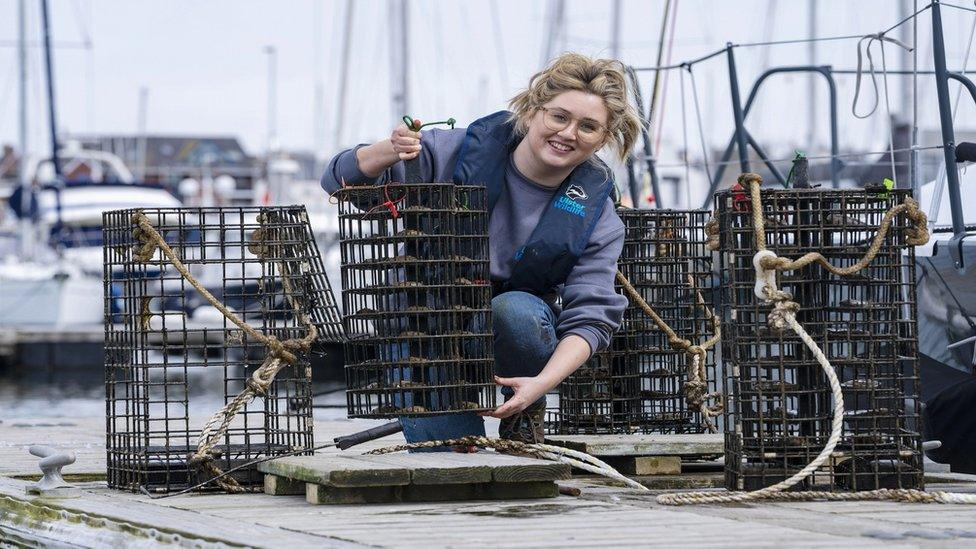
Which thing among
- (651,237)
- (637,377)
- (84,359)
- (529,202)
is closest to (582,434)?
(637,377)

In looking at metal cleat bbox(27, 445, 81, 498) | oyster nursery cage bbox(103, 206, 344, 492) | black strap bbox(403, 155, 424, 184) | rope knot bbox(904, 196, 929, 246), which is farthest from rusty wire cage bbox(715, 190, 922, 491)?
metal cleat bbox(27, 445, 81, 498)

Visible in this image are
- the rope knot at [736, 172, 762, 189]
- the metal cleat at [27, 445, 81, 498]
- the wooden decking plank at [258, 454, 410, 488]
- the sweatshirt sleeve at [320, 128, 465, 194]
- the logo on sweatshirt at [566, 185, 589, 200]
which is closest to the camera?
the wooden decking plank at [258, 454, 410, 488]

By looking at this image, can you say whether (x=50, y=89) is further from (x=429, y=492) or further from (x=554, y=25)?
(x=429, y=492)

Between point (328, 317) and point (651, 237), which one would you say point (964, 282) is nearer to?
point (651, 237)

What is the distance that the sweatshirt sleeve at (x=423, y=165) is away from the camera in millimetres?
5023

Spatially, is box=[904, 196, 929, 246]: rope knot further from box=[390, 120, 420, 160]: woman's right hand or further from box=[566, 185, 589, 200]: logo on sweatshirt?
box=[390, 120, 420, 160]: woman's right hand

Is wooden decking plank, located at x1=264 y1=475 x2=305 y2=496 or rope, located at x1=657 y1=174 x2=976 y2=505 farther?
wooden decking plank, located at x1=264 y1=475 x2=305 y2=496

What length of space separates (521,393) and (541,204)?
29.7 inches

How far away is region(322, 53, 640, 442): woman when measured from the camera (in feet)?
16.7

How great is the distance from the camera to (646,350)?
617cm

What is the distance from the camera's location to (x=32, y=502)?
15.3 ft

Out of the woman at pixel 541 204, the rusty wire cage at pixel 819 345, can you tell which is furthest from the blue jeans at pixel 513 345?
the rusty wire cage at pixel 819 345

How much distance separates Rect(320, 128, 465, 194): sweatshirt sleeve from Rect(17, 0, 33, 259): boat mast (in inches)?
1320

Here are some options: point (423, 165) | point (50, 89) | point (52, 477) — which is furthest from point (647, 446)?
point (50, 89)
